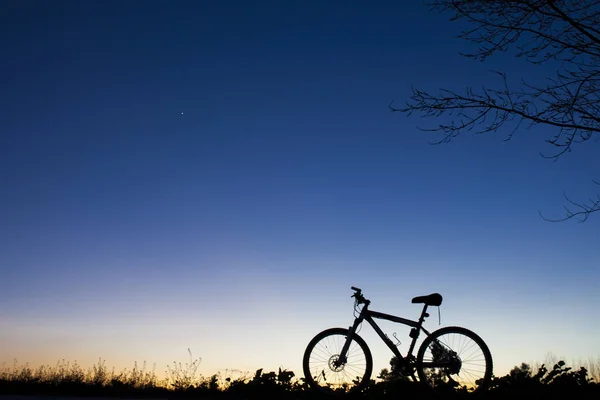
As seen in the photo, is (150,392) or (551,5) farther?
(150,392)

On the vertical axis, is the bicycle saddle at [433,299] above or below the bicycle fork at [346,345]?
above

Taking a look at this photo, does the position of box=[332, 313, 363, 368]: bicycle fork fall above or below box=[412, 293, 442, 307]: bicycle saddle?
below

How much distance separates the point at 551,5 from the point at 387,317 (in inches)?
188

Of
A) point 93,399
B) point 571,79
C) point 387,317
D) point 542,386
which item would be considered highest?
point 571,79

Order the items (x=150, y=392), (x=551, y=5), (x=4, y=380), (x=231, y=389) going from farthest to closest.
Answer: (x=4, y=380)
(x=150, y=392)
(x=231, y=389)
(x=551, y=5)

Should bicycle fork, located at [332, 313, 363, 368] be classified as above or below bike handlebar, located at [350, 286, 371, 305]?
below

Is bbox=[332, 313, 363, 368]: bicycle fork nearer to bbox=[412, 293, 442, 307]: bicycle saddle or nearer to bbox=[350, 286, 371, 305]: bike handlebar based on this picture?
bbox=[350, 286, 371, 305]: bike handlebar

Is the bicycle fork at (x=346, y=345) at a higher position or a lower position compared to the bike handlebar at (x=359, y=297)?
lower

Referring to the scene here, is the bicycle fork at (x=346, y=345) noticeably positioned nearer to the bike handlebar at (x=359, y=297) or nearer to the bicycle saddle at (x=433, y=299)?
the bike handlebar at (x=359, y=297)

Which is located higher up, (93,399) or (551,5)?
(551,5)

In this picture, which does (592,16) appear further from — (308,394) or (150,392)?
(150,392)

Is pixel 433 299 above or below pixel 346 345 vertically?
above

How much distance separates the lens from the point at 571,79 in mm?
7027

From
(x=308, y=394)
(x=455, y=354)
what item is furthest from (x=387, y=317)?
(x=308, y=394)
